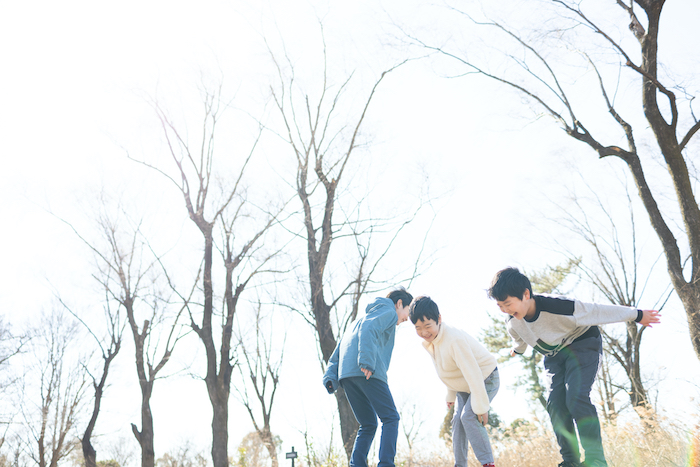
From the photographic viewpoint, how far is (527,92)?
8.23 m

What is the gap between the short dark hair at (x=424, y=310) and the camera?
3.85m

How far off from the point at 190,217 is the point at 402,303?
28.8ft

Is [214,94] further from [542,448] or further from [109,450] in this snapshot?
[109,450]

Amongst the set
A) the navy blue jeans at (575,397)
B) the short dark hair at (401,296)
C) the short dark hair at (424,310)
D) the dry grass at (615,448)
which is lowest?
the dry grass at (615,448)

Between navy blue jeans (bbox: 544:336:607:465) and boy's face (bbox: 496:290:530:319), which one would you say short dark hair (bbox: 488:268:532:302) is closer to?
A: boy's face (bbox: 496:290:530:319)

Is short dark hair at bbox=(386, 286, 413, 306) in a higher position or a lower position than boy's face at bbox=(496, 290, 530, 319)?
higher

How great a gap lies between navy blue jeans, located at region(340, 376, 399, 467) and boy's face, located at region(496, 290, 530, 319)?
1159mm

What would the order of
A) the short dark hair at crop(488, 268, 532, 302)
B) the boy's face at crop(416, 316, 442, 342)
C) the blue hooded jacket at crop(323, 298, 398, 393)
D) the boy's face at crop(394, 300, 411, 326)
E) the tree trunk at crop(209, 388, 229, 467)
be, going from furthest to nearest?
the tree trunk at crop(209, 388, 229, 467) → the boy's face at crop(394, 300, 411, 326) → the boy's face at crop(416, 316, 442, 342) → the blue hooded jacket at crop(323, 298, 398, 393) → the short dark hair at crop(488, 268, 532, 302)

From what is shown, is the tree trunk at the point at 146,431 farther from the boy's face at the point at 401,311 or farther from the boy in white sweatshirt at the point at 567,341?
the boy in white sweatshirt at the point at 567,341

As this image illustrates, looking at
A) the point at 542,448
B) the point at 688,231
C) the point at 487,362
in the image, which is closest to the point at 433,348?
the point at 487,362

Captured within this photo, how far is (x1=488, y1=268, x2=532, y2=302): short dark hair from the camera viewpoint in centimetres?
331

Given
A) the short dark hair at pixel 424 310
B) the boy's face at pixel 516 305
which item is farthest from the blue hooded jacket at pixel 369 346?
the boy's face at pixel 516 305

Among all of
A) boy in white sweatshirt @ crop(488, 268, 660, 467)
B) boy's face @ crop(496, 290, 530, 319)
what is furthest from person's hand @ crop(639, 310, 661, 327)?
boy's face @ crop(496, 290, 530, 319)

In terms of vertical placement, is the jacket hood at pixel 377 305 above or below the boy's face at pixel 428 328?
above
